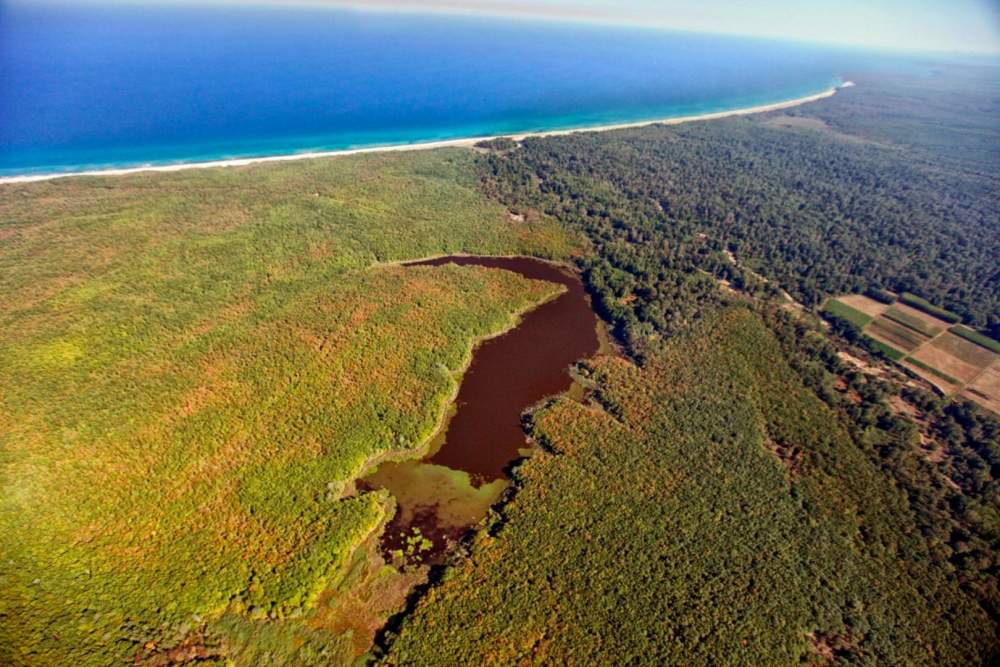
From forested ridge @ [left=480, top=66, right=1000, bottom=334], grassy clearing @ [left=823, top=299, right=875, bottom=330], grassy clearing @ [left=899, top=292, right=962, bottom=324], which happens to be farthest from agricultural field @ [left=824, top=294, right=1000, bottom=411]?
forested ridge @ [left=480, top=66, right=1000, bottom=334]

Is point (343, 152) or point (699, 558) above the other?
point (343, 152)

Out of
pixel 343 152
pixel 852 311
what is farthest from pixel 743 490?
pixel 343 152

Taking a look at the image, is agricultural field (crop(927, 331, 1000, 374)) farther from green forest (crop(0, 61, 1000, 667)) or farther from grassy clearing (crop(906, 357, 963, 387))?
grassy clearing (crop(906, 357, 963, 387))

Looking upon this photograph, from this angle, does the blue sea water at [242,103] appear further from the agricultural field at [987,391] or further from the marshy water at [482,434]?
the agricultural field at [987,391]

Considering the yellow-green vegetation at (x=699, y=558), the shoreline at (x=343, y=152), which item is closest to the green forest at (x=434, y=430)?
the yellow-green vegetation at (x=699, y=558)

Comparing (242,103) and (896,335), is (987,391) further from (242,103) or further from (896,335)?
(242,103)

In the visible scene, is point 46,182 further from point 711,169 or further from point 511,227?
point 711,169
